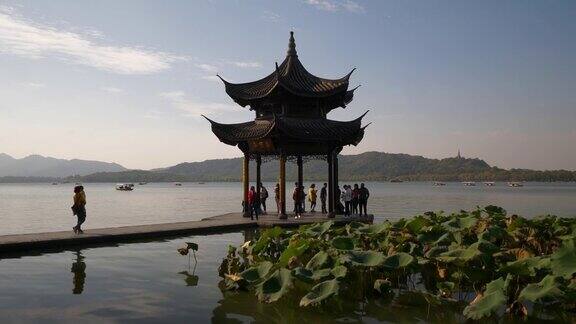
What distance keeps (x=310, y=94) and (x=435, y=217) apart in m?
8.71

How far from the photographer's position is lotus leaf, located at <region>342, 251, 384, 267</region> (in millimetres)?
7804

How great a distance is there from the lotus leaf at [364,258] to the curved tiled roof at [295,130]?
10.8 m

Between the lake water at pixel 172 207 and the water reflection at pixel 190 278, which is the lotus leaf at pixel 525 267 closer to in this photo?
the water reflection at pixel 190 278

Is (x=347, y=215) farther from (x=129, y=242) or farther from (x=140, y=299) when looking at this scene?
(x=140, y=299)

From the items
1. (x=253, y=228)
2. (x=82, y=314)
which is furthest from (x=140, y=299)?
(x=253, y=228)

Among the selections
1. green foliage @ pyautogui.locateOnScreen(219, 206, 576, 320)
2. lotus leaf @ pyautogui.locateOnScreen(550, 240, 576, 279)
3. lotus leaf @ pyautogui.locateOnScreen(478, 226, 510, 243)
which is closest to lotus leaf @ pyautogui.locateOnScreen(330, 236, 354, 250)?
green foliage @ pyautogui.locateOnScreen(219, 206, 576, 320)

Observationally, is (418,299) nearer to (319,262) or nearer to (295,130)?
(319,262)

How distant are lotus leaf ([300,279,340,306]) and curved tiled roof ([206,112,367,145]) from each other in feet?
38.4

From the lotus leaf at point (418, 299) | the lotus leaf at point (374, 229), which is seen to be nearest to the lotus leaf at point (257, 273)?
the lotus leaf at point (418, 299)

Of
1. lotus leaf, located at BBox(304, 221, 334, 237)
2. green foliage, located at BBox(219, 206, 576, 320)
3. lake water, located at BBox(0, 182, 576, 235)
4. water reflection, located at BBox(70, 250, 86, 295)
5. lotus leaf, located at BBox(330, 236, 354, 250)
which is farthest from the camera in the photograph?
lake water, located at BBox(0, 182, 576, 235)

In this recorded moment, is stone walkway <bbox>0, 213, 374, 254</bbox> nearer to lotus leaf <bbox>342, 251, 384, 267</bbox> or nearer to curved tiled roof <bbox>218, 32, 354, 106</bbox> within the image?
curved tiled roof <bbox>218, 32, 354, 106</bbox>

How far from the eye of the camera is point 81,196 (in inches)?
579

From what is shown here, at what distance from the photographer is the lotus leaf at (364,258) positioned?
7804mm

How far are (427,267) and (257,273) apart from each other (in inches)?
122
